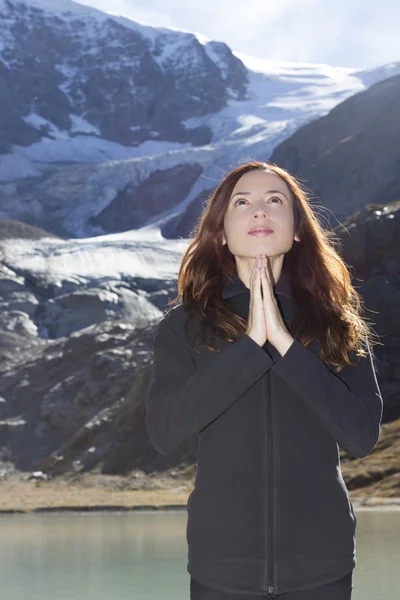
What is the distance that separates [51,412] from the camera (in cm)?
5116

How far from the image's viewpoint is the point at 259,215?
3.43 meters

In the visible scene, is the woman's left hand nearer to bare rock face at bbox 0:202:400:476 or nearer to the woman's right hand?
the woman's right hand

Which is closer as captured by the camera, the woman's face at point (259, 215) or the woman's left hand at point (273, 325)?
the woman's left hand at point (273, 325)

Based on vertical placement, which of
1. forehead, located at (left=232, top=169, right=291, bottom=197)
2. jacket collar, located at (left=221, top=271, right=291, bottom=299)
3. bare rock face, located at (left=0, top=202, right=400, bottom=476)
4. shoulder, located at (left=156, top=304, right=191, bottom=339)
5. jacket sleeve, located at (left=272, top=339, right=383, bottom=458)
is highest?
forehead, located at (left=232, top=169, right=291, bottom=197)

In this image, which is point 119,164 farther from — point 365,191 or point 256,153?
point 365,191

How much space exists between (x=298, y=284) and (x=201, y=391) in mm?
667

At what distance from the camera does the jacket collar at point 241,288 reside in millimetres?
3506

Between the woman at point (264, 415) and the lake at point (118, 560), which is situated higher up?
the woman at point (264, 415)

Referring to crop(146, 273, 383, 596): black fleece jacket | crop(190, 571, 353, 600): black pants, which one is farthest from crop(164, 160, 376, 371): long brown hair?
crop(190, 571, 353, 600): black pants

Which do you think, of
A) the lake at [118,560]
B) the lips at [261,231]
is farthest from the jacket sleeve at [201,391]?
the lake at [118,560]

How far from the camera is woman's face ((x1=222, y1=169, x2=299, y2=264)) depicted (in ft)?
11.2

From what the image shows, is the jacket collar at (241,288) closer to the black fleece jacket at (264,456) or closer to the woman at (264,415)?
the woman at (264,415)

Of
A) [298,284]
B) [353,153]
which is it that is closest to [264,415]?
[298,284]

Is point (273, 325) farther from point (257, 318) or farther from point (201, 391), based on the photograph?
point (201, 391)
